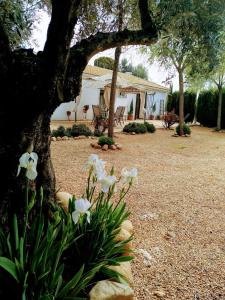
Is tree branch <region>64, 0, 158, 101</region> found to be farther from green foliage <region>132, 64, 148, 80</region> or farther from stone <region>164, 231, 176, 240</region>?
green foliage <region>132, 64, 148, 80</region>

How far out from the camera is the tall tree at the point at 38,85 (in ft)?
6.61

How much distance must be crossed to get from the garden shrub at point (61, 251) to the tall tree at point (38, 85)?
29 centimetres

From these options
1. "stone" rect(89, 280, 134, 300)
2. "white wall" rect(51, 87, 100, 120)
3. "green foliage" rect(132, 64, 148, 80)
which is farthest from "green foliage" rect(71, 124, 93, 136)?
"green foliage" rect(132, 64, 148, 80)

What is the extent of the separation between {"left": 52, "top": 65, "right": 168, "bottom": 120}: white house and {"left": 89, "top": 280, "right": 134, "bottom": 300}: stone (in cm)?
1464

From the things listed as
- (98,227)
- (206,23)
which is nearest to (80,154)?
(206,23)

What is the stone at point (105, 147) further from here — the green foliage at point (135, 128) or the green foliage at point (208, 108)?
the green foliage at point (208, 108)

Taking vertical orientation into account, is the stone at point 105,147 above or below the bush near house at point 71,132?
below

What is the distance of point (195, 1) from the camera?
14.0 feet

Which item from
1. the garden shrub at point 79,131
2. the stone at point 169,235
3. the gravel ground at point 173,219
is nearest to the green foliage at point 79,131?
the garden shrub at point 79,131

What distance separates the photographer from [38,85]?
202 cm

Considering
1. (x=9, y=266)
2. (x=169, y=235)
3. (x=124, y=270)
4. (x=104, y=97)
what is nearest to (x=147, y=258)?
(x=169, y=235)

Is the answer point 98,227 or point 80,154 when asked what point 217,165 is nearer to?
point 80,154

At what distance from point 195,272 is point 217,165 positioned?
5.79m

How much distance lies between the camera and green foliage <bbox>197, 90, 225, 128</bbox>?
67.3ft
